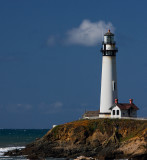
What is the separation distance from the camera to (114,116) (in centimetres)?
7031

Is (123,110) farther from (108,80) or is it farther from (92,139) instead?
(92,139)

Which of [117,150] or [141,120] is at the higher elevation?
[141,120]

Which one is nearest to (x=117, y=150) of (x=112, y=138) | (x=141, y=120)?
(x=112, y=138)

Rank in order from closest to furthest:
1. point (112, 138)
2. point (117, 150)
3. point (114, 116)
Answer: point (117, 150) → point (112, 138) → point (114, 116)

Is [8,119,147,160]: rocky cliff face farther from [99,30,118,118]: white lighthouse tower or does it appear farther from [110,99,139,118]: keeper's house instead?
[99,30,118,118]: white lighthouse tower

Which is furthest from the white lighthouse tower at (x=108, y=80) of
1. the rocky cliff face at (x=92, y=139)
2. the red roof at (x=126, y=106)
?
the rocky cliff face at (x=92, y=139)

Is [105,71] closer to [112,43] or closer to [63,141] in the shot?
[112,43]

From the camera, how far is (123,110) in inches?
2763

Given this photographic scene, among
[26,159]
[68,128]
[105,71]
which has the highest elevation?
[105,71]

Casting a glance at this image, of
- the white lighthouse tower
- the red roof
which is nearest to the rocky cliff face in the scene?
the red roof

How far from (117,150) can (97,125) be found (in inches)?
300

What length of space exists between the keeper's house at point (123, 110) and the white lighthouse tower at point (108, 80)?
0.98 meters

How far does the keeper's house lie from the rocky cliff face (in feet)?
8.81

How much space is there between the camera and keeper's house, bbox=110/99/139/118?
69875mm
